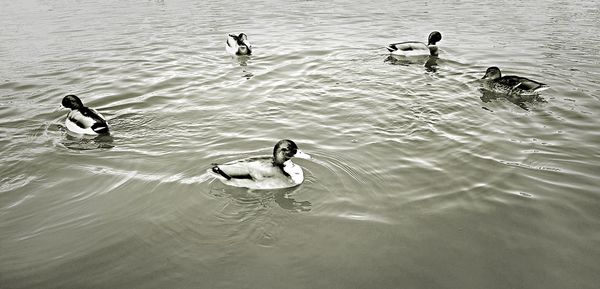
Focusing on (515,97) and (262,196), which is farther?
(515,97)

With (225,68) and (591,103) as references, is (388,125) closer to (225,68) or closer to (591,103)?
(591,103)

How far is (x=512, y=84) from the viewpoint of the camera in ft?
32.3

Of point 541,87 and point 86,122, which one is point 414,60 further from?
point 86,122

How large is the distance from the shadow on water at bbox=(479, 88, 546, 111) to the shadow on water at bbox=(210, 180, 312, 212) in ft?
19.5

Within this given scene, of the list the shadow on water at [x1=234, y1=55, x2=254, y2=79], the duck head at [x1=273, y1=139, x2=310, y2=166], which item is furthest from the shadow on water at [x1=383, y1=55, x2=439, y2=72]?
the duck head at [x1=273, y1=139, x2=310, y2=166]

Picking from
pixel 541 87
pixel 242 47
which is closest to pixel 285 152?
pixel 541 87

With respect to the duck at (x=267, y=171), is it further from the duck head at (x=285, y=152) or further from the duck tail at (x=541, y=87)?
the duck tail at (x=541, y=87)

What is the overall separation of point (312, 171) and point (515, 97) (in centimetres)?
613

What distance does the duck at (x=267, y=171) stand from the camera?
6.27 metres

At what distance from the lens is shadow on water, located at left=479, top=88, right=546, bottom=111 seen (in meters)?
9.57

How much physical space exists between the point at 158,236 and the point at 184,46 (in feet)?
38.0

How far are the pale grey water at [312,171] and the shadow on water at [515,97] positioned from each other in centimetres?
16

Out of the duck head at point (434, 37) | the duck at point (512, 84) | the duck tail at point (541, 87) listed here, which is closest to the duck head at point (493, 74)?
the duck at point (512, 84)

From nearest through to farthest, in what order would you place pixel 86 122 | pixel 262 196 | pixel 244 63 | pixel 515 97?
pixel 262 196, pixel 86 122, pixel 515 97, pixel 244 63
